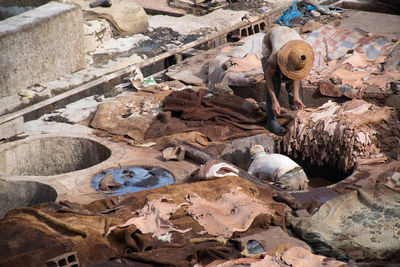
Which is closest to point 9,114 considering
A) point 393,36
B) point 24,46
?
point 24,46

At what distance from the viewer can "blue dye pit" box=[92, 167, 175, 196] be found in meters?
9.45

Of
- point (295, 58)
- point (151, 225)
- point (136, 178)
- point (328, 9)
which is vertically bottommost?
point (136, 178)

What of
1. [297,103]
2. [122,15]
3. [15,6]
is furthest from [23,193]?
[122,15]

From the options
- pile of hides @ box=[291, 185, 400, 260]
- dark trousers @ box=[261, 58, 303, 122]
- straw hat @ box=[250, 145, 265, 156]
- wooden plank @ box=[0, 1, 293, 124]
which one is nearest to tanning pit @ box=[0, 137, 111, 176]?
wooden plank @ box=[0, 1, 293, 124]

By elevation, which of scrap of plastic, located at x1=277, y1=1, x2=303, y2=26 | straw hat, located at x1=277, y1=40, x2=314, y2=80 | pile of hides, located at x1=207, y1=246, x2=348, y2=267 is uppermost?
straw hat, located at x1=277, y1=40, x2=314, y2=80

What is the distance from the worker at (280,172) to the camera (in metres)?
9.34

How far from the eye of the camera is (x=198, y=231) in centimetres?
776

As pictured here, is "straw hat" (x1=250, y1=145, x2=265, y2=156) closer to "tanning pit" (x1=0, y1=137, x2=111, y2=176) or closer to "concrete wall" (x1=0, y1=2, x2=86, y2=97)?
"tanning pit" (x1=0, y1=137, x2=111, y2=176)

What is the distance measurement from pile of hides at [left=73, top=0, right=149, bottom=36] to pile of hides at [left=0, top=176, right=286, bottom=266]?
24.3 ft

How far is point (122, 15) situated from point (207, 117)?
5.24 m

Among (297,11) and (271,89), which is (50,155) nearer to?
(271,89)

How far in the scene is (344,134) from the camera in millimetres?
10031

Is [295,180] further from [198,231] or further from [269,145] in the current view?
[198,231]

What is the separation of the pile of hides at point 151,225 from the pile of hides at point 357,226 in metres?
0.47
